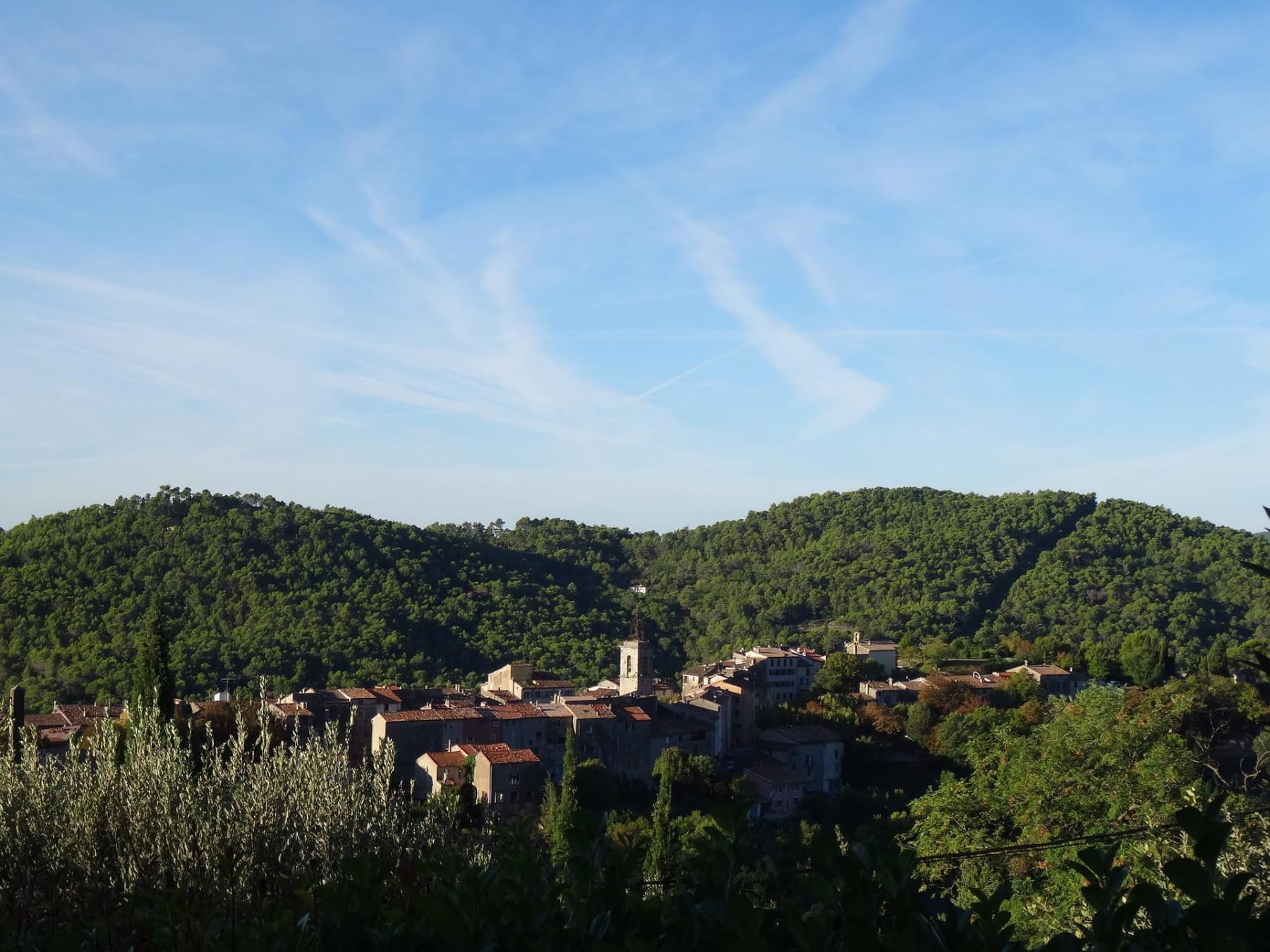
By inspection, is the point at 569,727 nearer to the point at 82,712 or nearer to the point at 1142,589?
the point at 82,712

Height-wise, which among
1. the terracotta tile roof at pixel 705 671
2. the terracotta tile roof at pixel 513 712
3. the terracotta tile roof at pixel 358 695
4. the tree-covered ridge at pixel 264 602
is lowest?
the terracotta tile roof at pixel 513 712

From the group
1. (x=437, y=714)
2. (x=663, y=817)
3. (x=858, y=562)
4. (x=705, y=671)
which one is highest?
(x=858, y=562)

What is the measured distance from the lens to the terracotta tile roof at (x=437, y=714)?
1219 inches

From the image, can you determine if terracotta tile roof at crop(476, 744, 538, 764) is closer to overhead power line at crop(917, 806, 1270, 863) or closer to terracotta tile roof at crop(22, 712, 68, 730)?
terracotta tile roof at crop(22, 712, 68, 730)

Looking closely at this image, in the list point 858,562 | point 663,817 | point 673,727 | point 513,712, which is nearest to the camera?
point 663,817

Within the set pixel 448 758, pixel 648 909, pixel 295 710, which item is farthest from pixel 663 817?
pixel 648 909

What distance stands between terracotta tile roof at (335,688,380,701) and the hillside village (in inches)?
2.6

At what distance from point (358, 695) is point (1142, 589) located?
53476 mm

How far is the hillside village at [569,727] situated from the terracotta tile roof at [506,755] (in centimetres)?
4

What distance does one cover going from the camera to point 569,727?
32750mm

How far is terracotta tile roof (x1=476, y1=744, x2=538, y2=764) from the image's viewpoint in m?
28.5

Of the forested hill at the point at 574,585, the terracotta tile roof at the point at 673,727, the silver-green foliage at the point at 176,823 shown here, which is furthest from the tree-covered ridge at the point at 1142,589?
the silver-green foliage at the point at 176,823

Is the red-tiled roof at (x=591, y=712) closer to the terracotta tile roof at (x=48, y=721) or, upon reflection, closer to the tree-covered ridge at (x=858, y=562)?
the terracotta tile roof at (x=48, y=721)

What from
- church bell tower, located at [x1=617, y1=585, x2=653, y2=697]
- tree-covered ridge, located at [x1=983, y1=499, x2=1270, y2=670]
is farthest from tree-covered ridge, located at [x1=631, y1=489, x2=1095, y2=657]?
church bell tower, located at [x1=617, y1=585, x2=653, y2=697]
